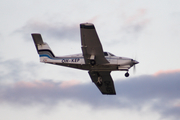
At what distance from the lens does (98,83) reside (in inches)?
2163

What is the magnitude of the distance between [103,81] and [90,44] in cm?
969

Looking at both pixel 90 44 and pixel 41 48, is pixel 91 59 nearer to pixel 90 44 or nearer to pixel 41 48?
pixel 90 44

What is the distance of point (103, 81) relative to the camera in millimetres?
55312

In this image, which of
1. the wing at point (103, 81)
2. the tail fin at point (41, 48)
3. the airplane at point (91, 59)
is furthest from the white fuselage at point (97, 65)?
the wing at point (103, 81)

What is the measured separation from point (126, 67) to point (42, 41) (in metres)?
11.9

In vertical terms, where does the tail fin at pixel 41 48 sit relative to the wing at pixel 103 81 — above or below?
above

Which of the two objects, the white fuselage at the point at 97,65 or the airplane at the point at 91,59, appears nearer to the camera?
the airplane at the point at 91,59

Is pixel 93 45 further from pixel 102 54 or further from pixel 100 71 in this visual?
pixel 100 71

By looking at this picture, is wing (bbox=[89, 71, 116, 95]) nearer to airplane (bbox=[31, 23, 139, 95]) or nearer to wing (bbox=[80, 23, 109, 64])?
airplane (bbox=[31, 23, 139, 95])

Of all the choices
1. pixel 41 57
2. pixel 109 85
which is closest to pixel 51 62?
pixel 41 57

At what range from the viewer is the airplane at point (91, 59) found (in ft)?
152

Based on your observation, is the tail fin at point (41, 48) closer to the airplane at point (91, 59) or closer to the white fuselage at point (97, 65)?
the airplane at point (91, 59)

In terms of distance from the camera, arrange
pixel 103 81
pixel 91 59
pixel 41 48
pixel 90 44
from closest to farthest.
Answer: pixel 90 44
pixel 91 59
pixel 41 48
pixel 103 81

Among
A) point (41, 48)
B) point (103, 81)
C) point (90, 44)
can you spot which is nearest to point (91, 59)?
point (90, 44)
